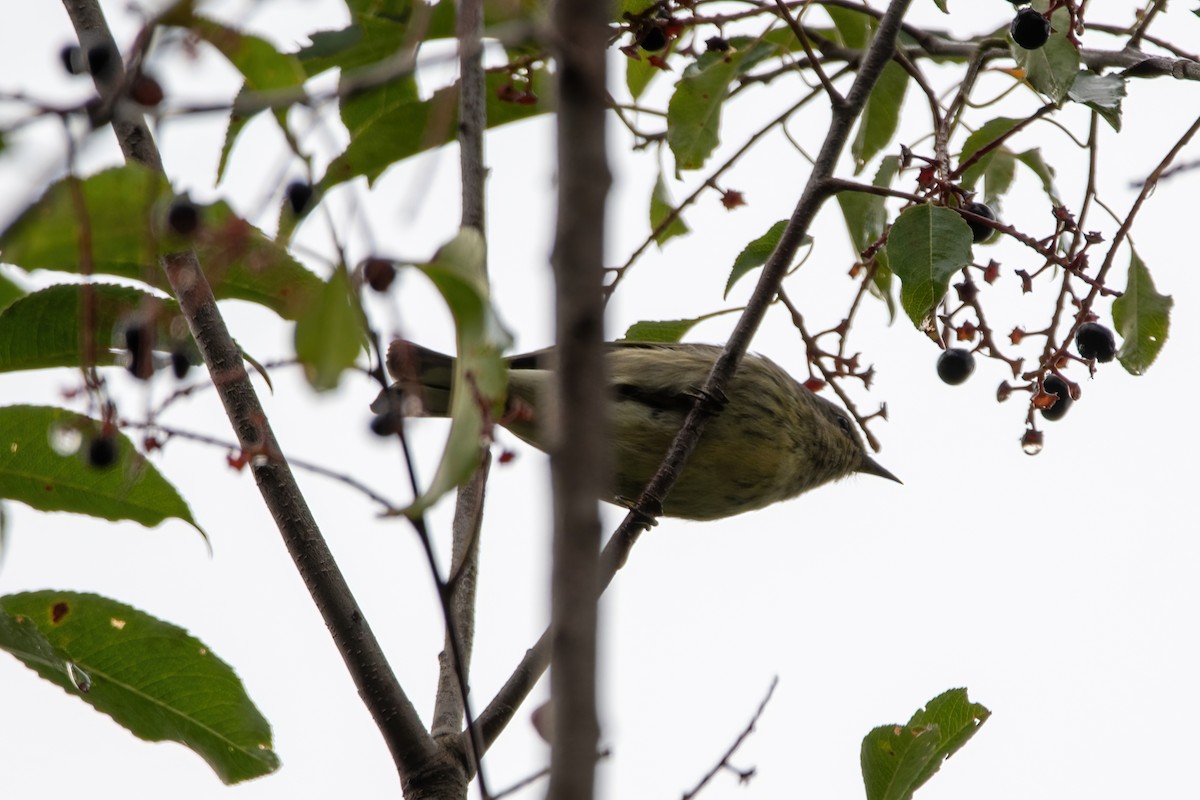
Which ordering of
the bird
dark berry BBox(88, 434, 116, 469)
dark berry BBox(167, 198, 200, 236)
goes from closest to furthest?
1. dark berry BBox(167, 198, 200, 236)
2. dark berry BBox(88, 434, 116, 469)
3. the bird

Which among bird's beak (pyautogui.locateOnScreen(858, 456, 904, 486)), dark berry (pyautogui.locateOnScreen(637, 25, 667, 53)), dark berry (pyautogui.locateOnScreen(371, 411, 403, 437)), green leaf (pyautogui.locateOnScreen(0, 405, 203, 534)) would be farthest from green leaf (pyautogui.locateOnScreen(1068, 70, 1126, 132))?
bird's beak (pyautogui.locateOnScreen(858, 456, 904, 486))

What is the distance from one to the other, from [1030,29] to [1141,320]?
2.85ft

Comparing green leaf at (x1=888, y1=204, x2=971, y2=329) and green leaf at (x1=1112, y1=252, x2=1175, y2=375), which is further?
green leaf at (x1=1112, y1=252, x2=1175, y2=375)

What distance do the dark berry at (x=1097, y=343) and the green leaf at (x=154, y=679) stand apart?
233cm

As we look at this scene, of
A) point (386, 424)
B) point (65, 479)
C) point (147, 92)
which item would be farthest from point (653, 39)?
point (386, 424)

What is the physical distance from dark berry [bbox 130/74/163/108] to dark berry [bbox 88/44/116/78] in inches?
26.7

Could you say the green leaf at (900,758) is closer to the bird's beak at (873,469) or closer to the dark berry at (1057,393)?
the dark berry at (1057,393)

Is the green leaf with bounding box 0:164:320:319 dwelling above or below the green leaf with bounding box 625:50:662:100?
below

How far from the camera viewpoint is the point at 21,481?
2.93 meters

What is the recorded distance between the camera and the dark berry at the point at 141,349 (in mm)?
2236

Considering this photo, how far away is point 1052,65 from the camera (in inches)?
131

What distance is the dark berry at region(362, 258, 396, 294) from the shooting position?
69.4 inches

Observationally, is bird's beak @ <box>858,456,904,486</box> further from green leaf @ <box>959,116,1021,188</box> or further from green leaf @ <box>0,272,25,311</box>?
green leaf @ <box>0,272,25,311</box>

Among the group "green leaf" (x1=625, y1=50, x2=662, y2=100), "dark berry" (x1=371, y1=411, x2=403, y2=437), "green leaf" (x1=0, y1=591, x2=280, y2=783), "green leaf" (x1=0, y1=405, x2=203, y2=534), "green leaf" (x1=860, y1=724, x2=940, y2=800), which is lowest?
"green leaf" (x1=860, y1=724, x2=940, y2=800)
